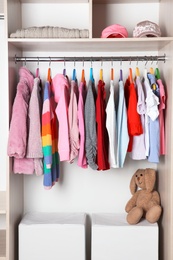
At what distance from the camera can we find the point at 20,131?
108 inches

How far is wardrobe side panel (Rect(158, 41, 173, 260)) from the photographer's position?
2.74 metres

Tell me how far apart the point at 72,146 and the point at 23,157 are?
1.10 feet

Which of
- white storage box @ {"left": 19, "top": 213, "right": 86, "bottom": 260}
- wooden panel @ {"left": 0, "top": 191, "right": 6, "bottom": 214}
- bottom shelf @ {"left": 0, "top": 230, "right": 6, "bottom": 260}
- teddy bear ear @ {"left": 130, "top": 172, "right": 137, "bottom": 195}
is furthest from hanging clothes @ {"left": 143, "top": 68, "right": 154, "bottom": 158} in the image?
bottom shelf @ {"left": 0, "top": 230, "right": 6, "bottom": 260}

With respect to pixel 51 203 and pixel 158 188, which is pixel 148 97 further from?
pixel 51 203

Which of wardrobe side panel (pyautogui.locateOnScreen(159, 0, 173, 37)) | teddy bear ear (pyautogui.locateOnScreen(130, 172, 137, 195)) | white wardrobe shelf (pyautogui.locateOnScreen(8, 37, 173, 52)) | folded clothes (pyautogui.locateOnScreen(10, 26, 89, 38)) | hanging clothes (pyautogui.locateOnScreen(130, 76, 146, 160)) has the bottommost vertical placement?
teddy bear ear (pyautogui.locateOnScreen(130, 172, 137, 195))

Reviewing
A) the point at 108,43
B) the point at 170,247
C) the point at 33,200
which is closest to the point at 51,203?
the point at 33,200

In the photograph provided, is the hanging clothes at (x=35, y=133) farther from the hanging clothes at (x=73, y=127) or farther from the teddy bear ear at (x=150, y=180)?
the teddy bear ear at (x=150, y=180)

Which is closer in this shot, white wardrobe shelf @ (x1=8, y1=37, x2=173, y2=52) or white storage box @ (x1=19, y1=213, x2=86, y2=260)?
white wardrobe shelf @ (x1=8, y1=37, x2=173, y2=52)

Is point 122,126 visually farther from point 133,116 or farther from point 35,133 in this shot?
point 35,133

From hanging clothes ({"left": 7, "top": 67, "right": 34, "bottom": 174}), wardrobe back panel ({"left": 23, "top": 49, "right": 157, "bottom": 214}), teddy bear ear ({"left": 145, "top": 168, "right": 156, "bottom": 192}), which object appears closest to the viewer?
hanging clothes ({"left": 7, "top": 67, "right": 34, "bottom": 174})

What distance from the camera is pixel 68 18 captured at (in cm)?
321

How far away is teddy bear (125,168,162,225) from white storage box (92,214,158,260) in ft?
0.25

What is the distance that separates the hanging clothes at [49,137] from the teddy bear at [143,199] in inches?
24.6

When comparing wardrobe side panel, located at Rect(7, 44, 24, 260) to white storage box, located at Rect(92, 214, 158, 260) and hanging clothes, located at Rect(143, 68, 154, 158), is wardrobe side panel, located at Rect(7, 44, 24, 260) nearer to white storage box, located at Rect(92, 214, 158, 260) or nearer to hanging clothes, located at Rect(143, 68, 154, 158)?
white storage box, located at Rect(92, 214, 158, 260)
